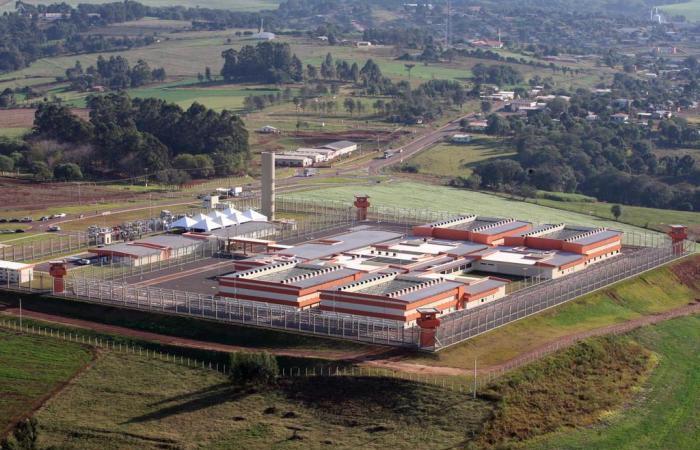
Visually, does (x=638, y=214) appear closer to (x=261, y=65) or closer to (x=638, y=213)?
(x=638, y=213)

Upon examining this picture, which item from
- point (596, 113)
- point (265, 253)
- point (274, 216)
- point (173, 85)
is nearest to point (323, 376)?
point (265, 253)

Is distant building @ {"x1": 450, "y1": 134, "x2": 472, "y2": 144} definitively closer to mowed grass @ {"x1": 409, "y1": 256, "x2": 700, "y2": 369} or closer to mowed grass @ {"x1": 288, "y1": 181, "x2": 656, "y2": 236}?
mowed grass @ {"x1": 288, "y1": 181, "x2": 656, "y2": 236}

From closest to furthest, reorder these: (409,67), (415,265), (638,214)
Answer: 1. (415,265)
2. (638,214)
3. (409,67)

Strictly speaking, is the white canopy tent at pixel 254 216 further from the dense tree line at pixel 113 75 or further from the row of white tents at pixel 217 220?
the dense tree line at pixel 113 75

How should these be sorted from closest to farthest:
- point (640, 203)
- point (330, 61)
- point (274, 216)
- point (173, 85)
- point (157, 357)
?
point (157, 357), point (274, 216), point (640, 203), point (173, 85), point (330, 61)

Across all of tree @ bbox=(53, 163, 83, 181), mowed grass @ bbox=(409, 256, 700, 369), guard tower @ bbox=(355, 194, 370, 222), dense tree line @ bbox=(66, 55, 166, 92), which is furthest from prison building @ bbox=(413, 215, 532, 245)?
dense tree line @ bbox=(66, 55, 166, 92)

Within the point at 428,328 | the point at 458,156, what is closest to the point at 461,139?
the point at 458,156

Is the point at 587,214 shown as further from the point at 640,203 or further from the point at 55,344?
the point at 55,344
